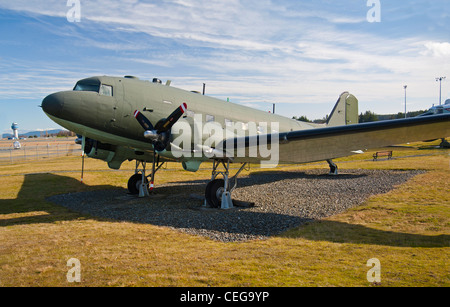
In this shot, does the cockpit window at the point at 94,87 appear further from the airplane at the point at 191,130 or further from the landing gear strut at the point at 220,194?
the landing gear strut at the point at 220,194

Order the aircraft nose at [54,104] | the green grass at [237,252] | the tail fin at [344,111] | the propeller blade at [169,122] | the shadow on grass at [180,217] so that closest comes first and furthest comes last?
the green grass at [237,252] < the shadow on grass at [180,217] < the aircraft nose at [54,104] < the propeller blade at [169,122] < the tail fin at [344,111]

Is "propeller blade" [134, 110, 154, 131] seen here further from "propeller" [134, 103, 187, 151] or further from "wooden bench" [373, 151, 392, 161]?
"wooden bench" [373, 151, 392, 161]

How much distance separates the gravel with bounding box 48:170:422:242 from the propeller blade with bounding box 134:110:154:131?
366 centimetres

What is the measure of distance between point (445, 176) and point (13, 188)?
2733 cm

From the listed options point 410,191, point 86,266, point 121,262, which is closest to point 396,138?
point 410,191

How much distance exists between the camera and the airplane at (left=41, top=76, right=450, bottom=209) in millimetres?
11570

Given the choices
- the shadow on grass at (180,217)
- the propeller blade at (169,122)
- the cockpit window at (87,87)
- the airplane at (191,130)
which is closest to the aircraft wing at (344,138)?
the airplane at (191,130)

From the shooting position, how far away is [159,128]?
12.7 metres

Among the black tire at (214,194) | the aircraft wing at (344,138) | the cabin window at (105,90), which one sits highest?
the cabin window at (105,90)

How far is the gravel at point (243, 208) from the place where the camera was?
10.6 metres

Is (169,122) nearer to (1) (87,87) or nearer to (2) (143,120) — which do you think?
(2) (143,120)

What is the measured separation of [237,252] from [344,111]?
21.7m

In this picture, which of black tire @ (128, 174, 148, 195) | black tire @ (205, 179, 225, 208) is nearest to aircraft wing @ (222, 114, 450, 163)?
black tire @ (205, 179, 225, 208)

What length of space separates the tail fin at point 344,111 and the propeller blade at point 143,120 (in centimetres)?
1747
